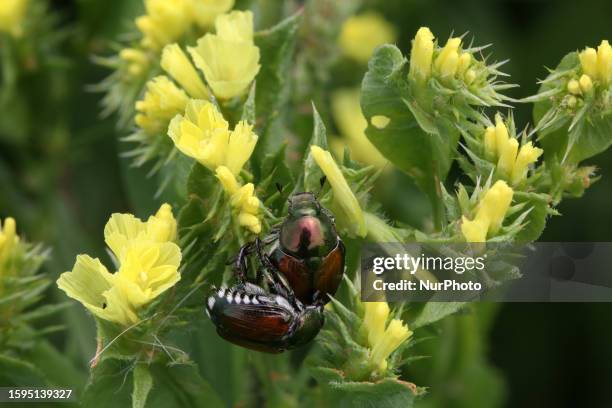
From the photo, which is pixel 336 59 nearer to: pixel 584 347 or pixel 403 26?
pixel 403 26

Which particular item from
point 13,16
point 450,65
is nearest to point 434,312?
point 450,65

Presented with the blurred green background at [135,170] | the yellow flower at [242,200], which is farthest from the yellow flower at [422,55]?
the blurred green background at [135,170]

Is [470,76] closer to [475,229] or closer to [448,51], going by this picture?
[448,51]

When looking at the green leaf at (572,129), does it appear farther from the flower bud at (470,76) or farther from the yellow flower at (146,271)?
the yellow flower at (146,271)

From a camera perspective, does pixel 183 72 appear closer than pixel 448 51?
No

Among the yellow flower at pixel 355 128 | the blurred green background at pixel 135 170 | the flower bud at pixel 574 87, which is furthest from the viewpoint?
the yellow flower at pixel 355 128

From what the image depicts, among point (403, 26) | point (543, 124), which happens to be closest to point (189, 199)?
point (543, 124)
